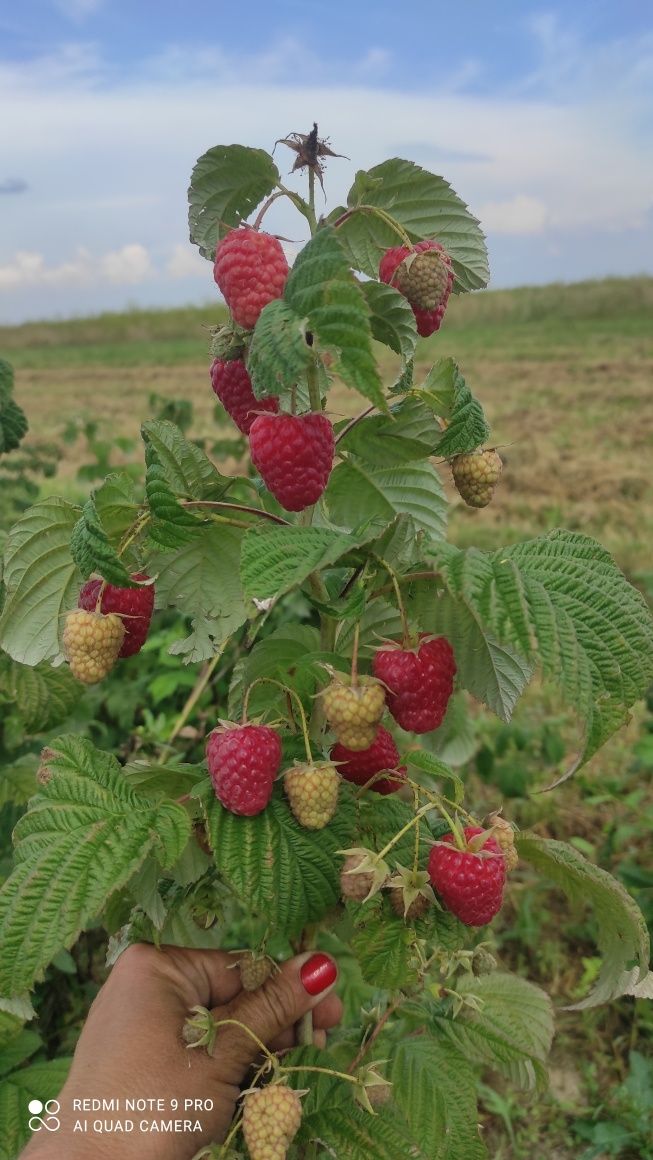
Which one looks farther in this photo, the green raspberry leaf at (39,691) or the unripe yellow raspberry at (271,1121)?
the green raspberry leaf at (39,691)

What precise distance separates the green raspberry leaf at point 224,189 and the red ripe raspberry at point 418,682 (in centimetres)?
52

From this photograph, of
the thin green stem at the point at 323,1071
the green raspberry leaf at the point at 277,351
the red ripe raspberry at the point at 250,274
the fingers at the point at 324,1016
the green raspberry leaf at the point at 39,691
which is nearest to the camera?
the green raspberry leaf at the point at 277,351

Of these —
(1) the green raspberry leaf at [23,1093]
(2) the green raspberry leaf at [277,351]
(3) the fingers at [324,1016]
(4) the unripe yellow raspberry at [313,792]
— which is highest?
(2) the green raspberry leaf at [277,351]

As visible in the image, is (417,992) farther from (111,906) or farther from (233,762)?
(233,762)

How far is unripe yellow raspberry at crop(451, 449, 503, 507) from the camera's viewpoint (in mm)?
1051

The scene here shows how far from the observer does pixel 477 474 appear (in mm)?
1051

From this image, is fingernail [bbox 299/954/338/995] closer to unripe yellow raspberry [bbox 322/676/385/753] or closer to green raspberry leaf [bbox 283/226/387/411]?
unripe yellow raspberry [bbox 322/676/385/753]

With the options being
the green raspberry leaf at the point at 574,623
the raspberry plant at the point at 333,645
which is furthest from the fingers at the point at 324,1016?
the green raspberry leaf at the point at 574,623

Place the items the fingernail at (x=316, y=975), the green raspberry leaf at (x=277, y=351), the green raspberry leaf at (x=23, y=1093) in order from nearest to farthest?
the green raspberry leaf at (x=277, y=351) → the fingernail at (x=316, y=975) → the green raspberry leaf at (x=23, y=1093)

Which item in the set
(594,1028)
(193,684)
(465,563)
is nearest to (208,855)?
(465,563)

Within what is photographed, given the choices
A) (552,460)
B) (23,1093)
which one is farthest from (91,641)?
(552,460)

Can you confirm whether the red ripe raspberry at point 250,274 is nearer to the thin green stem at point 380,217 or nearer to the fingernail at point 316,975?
the thin green stem at point 380,217

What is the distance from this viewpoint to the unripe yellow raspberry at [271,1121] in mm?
1062

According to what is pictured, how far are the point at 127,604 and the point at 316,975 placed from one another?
0.58 metres
